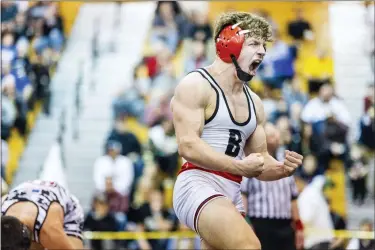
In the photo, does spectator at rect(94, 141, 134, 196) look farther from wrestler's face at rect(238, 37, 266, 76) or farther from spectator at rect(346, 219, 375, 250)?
wrestler's face at rect(238, 37, 266, 76)

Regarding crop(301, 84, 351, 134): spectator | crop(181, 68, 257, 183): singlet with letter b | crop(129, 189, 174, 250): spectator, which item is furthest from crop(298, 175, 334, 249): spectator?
crop(181, 68, 257, 183): singlet with letter b

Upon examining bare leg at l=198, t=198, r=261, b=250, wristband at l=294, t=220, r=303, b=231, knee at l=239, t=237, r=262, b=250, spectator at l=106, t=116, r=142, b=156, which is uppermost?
bare leg at l=198, t=198, r=261, b=250

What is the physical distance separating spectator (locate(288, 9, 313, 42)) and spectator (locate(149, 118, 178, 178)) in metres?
3.35

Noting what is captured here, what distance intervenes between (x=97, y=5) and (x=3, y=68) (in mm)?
3320

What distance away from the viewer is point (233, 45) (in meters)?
5.79

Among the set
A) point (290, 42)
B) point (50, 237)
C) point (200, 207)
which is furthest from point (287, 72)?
point (200, 207)

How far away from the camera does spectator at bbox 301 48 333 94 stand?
14695mm

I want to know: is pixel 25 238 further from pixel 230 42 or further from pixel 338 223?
pixel 338 223

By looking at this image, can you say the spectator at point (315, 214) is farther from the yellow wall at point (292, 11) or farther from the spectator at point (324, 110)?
the yellow wall at point (292, 11)

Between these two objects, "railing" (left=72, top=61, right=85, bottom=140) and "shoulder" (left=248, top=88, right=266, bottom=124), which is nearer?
"shoulder" (left=248, top=88, right=266, bottom=124)

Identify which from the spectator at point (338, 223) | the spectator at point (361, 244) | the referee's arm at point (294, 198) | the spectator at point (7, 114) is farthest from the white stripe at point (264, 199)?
the spectator at point (7, 114)

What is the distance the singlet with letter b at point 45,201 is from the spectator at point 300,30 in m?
8.93

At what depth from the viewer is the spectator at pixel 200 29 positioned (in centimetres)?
1523

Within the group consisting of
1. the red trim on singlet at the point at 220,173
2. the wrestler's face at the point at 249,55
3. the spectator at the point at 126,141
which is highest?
the wrestler's face at the point at 249,55
